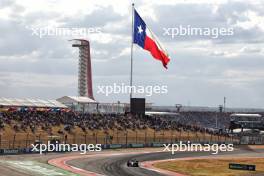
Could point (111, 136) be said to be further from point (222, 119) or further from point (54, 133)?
point (222, 119)

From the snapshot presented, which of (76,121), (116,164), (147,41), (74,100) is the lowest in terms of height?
(116,164)

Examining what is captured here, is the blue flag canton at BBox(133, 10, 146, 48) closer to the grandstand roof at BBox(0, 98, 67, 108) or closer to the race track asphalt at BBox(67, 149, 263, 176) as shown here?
the race track asphalt at BBox(67, 149, 263, 176)

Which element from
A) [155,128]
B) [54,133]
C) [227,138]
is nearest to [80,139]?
[54,133]

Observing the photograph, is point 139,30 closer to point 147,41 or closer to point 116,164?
point 147,41

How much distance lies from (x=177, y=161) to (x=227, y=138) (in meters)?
36.4

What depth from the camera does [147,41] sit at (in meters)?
47.1

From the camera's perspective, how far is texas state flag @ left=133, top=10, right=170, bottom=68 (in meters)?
45.3

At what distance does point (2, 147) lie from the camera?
55.1 meters

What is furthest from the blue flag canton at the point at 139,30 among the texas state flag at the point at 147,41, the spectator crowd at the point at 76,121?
the spectator crowd at the point at 76,121

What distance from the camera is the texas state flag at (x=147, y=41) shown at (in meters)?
45.3

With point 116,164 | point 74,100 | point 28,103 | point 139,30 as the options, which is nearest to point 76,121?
point 28,103

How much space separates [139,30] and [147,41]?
1756mm

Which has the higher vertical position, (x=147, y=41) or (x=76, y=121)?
(x=147, y=41)

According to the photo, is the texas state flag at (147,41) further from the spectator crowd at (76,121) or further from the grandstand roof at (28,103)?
the grandstand roof at (28,103)
